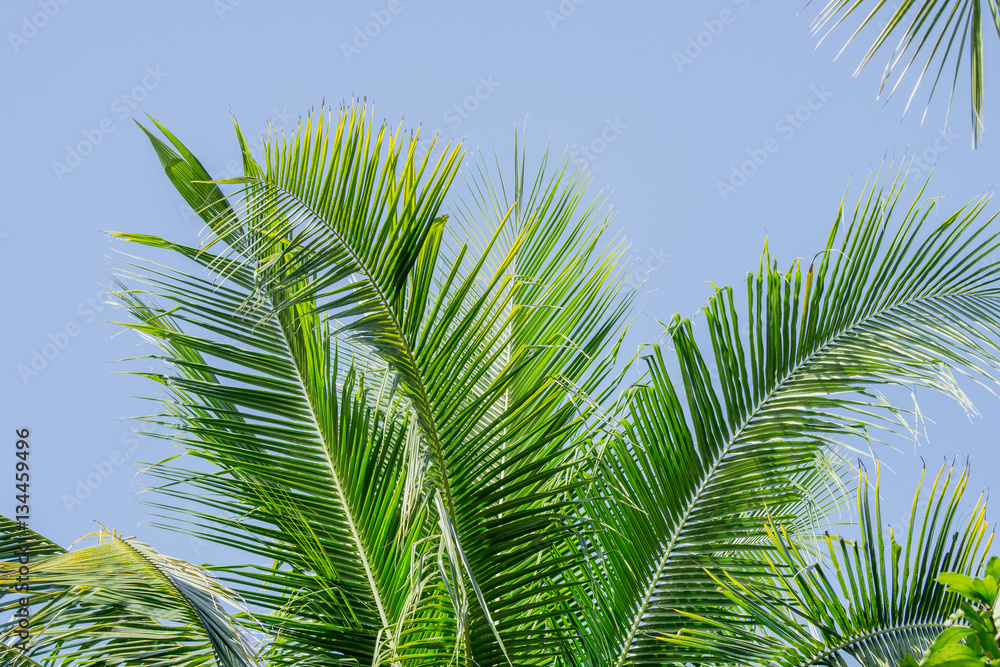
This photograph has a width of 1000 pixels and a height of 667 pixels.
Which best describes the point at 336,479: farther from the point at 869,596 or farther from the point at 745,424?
the point at 869,596

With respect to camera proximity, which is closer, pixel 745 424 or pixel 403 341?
pixel 403 341

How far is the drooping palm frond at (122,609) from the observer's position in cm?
263

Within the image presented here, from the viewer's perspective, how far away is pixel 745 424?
3.13 m

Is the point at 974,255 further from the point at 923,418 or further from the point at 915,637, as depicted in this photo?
the point at 915,637

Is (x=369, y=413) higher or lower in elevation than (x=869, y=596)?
higher

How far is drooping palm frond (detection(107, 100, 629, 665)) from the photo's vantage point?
9.12ft

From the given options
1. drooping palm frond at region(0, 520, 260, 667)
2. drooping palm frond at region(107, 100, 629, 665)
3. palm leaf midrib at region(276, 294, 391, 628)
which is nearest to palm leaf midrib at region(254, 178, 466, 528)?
drooping palm frond at region(107, 100, 629, 665)

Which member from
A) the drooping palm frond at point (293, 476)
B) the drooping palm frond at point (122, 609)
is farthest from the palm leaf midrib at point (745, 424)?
the drooping palm frond at point (122, 609)

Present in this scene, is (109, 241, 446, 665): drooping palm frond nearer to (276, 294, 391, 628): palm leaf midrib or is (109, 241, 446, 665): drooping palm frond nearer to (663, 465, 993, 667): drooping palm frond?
(276, 294, 391, 628): palm leaf midrib

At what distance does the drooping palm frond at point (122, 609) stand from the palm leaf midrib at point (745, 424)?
50.5 inches

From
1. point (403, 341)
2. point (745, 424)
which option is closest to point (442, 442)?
point (403, 341)

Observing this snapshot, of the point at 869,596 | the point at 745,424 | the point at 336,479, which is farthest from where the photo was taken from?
the point at 336,479

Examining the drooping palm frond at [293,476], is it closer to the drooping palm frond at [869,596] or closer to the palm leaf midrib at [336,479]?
the palm leaf midrib at [336,479]

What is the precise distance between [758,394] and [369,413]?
1386 mm
